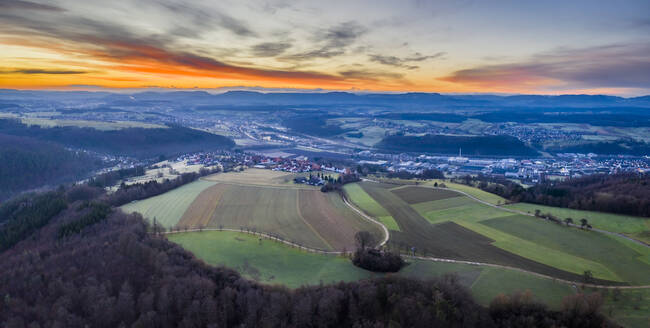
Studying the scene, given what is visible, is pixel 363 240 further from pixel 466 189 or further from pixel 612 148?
pixel 612 148

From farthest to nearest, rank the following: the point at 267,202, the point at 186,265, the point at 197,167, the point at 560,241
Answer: the point at 197,167
the point at 267,202
the point at 560,241
the point at 186,265

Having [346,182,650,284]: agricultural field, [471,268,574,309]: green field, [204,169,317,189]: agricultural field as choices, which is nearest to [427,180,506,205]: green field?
[346,182,650,284]: agricultural field

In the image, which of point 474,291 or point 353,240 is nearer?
point 474,291

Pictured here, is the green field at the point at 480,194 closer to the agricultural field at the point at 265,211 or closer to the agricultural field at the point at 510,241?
the agricultural field at the point at 510,241

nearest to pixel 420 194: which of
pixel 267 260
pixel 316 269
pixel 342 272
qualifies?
pixel 342 272

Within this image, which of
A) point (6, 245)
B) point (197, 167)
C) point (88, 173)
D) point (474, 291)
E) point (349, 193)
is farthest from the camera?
point (88, 173)

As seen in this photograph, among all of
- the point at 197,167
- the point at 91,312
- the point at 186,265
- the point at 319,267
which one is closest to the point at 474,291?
the point at 319,267

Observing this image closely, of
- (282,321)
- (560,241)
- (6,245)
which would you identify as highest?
(560,241)

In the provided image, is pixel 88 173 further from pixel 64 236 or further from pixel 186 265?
pixel 186 265
